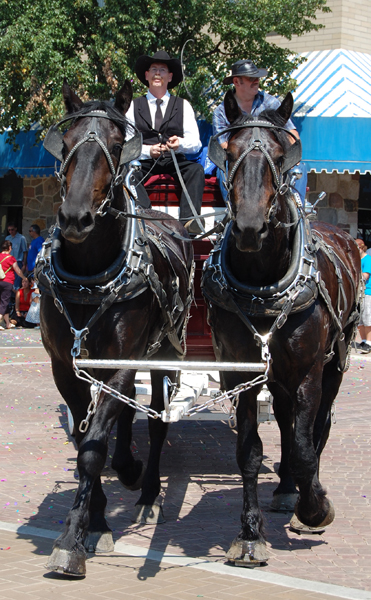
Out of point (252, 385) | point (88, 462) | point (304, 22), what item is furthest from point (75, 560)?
point (304, 22)

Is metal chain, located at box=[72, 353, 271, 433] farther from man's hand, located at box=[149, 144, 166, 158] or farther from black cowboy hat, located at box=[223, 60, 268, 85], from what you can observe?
man's hand, located at box=[149, 144, 166, 158]

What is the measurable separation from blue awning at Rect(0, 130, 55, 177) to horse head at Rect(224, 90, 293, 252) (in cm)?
1284

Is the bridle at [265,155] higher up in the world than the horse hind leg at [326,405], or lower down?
higher up

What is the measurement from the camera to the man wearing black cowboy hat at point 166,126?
6.91 meters

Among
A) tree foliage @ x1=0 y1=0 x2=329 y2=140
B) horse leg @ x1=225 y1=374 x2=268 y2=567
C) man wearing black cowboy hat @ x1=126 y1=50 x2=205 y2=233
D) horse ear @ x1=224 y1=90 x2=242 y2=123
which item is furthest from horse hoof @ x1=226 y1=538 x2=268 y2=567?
tree foliage @ x1=0 y1=0 x2=329 y2=140

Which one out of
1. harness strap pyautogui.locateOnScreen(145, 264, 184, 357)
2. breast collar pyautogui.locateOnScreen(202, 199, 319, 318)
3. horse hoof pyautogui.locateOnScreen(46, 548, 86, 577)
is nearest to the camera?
horse hoof pyautogui.locateOnScreen(46, 548, 86, 577)

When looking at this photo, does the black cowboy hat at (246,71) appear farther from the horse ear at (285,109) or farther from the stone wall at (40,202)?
the stone wall at (40,202)

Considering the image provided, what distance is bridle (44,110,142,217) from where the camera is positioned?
4414 millimetres

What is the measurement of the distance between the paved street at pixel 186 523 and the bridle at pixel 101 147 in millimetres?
2004

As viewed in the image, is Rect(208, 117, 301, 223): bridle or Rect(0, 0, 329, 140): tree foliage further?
Rect(0, 0, 329, 140): tree foliage

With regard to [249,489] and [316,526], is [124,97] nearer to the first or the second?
[249,489]

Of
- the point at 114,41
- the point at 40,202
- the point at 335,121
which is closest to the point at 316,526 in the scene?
the point at 114,41

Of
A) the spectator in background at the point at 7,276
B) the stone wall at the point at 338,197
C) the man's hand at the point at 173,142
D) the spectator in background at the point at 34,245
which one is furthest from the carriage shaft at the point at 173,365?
the stone wall at the point at 338,197

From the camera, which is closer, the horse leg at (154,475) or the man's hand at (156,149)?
the horse leg at (154,475)
